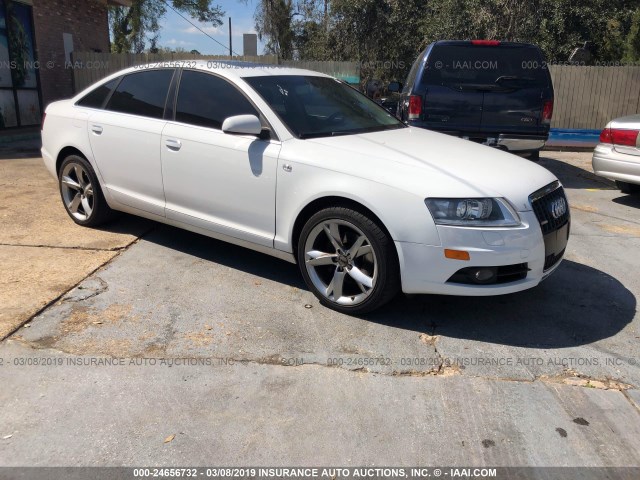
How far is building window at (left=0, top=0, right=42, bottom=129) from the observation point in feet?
38.2

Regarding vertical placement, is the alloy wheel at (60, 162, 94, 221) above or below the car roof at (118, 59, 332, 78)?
below

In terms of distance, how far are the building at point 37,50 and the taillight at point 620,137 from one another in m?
11.5

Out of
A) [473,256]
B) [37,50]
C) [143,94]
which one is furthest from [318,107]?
[37,50]

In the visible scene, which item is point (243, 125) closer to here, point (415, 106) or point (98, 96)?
point (98, 96)

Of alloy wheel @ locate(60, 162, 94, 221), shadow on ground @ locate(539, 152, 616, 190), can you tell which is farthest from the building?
shadow on ground @ locate(539, 152, 616, 190)

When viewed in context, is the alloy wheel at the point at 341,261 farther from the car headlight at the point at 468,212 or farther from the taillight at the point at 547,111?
the taillight at the point at 547,111

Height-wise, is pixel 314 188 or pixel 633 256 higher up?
pixel 314 188

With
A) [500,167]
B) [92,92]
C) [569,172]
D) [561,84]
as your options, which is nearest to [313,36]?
[561,84]

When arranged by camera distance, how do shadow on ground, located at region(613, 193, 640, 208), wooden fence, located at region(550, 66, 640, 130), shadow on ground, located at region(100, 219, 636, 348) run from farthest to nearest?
1. wooden fence, located at region(550, 66, 640, 130)
2. shadow on ground, located at region(613, 193, 640, 208)
3. shadow on ground, located at region(100, 219, 636, 348)

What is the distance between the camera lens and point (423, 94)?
23.8 feet

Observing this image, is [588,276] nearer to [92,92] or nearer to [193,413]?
[193,413]

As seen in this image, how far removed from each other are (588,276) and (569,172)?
6115mm

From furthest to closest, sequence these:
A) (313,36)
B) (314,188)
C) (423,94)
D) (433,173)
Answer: (313,36) → (423,94) → (314,188) → (433,173)

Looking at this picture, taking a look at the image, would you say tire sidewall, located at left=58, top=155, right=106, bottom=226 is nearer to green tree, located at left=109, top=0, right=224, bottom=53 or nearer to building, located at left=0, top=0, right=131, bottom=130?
building, located at left=0, top=0, right=131, bottom=130
